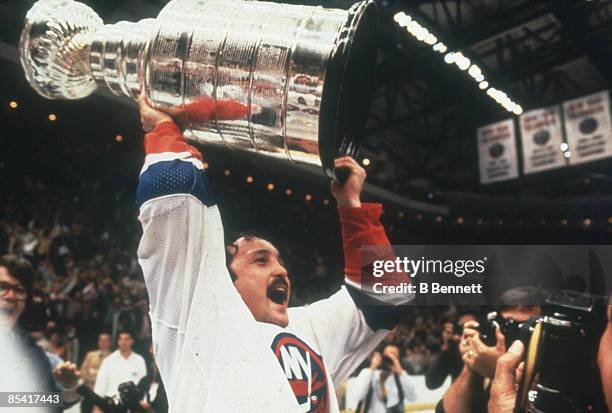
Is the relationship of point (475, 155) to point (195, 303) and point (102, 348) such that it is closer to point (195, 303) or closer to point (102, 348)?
point (102, 348)

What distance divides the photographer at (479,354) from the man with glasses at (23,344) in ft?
3.56

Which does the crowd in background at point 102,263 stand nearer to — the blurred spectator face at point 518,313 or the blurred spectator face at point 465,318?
the blurred spectator face at point 465,318

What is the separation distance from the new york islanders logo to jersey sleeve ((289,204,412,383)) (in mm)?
57

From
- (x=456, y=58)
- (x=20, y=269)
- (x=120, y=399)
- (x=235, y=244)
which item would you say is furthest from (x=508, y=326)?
(x=456, y=58)

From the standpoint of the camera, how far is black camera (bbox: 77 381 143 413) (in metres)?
1.86

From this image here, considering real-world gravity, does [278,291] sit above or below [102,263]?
below

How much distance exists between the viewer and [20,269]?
6.11 ft

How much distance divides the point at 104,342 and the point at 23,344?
41 cm

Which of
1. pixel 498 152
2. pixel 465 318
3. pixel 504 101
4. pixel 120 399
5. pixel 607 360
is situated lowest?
pixel 120 399

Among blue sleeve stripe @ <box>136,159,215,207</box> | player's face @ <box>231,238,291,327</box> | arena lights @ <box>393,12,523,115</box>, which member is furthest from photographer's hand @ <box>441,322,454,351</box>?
arena lights @ <box>393,12,523,115</box>

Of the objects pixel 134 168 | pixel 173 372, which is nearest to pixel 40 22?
pixel 173 372

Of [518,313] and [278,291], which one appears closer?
[278,291]

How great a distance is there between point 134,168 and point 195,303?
1043mm

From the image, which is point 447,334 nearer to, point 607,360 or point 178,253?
point 607,360
